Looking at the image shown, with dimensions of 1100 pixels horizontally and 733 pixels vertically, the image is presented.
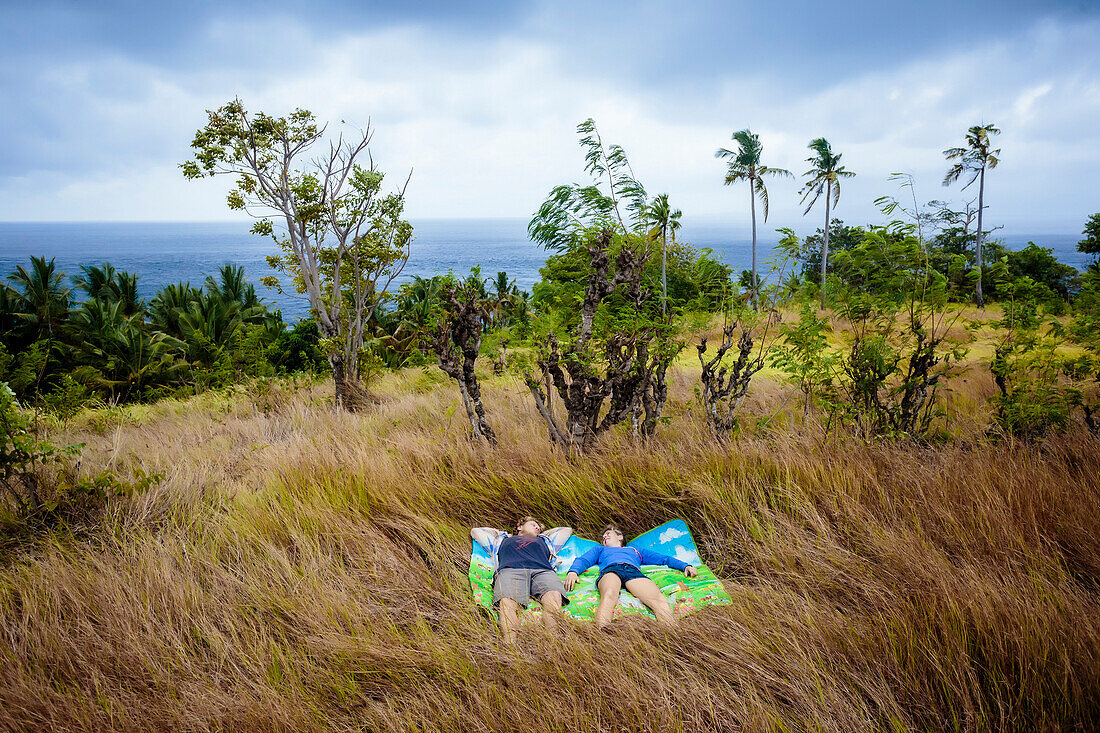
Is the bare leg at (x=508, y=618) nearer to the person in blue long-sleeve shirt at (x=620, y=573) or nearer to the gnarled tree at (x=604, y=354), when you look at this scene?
the person in blue long-sleeve shirt at (x=620, y=573)

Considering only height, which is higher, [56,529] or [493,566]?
[56,529]

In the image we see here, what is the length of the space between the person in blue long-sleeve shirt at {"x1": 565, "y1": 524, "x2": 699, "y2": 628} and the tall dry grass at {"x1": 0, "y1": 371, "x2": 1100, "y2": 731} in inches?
10.3

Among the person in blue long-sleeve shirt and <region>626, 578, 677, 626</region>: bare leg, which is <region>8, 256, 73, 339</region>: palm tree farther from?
<region>626, 578, 677, 626</region>: bare leg

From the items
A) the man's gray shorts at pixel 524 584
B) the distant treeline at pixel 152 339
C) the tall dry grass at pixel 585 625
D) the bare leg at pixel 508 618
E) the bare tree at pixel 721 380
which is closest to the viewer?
the tall dry grass at pixel 585 625

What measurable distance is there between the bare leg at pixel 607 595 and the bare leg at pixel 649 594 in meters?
0.08

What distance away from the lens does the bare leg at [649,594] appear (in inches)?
101

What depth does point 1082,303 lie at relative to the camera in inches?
171

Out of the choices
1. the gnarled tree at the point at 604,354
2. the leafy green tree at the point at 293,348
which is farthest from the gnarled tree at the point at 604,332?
the leafy green tree at the point at 293,348

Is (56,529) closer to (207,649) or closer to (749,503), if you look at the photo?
(207,649)

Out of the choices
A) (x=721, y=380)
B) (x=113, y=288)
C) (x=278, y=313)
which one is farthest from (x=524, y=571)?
(x=113, y=288)

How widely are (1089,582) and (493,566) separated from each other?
2.88 metres

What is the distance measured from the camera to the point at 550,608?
257cm

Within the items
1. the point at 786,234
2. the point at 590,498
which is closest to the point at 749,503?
the point at 590,498

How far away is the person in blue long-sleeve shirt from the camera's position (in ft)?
8.59
